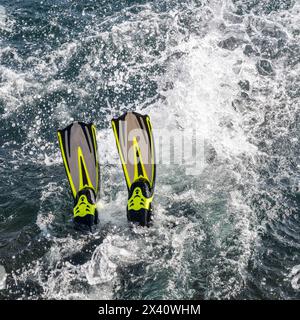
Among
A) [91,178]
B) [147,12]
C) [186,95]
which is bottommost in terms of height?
[91,178]

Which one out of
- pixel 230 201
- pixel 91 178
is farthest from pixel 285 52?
pixel 91 178

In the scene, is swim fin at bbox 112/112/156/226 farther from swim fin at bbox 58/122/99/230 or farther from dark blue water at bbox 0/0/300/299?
swim fin at bbox 58/122/99/230

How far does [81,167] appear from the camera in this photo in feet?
31.5

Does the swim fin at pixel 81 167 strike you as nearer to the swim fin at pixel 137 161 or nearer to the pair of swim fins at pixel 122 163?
the pair of swim fins at pixel 122 163

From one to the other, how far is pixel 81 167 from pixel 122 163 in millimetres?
804

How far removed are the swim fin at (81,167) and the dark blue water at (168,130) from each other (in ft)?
1.33

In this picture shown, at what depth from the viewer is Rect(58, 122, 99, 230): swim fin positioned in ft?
29.2

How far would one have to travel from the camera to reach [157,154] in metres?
10.9

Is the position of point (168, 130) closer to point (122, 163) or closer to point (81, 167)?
point (122, 163)

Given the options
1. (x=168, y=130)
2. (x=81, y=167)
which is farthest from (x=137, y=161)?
(x=168, y=130)

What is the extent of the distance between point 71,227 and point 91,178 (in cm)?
103

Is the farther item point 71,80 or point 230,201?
point 71,80
